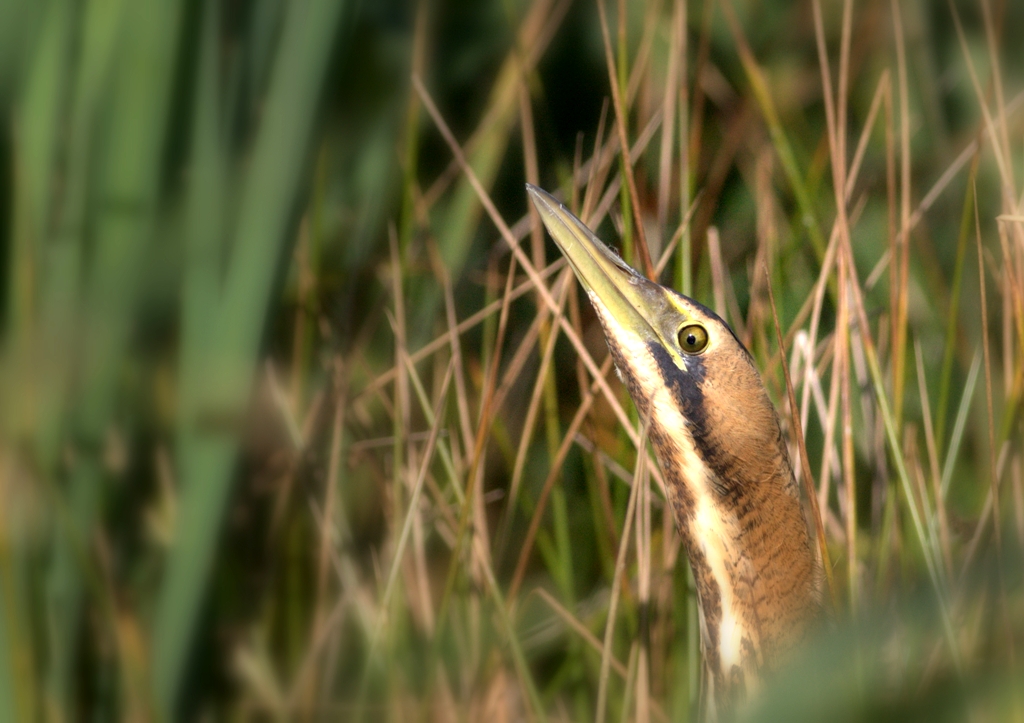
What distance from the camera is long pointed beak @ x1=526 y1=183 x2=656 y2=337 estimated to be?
66 centimetres

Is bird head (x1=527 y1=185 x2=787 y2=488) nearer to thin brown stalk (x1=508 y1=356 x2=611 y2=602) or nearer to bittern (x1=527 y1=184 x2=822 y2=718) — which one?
bittern (x1=527 y1=184 x2=822 y2=718)

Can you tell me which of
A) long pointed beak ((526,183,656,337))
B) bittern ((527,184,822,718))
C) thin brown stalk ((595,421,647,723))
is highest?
long pointed beak ((526,183,656,337))

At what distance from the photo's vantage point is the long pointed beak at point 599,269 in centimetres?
66

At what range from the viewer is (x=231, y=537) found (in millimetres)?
897

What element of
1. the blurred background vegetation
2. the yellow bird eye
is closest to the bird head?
the yellow bird eye

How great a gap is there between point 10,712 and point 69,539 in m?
0.13

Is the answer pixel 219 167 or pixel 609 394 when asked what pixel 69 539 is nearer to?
pixel 219 167

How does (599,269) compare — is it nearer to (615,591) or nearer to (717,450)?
(717,450)

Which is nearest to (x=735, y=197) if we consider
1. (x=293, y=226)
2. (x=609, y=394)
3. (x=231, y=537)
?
(x=609, y=394)

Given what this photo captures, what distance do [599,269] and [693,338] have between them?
3.4 inches

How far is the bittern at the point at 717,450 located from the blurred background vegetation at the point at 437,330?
0.07 meters

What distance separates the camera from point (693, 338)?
640 mm

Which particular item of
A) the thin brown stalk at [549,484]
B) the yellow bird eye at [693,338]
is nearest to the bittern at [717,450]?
the yellow bird eye at [693,338]

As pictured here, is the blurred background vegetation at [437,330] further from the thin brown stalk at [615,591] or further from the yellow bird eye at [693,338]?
the yellow bird eye at [693,338]
